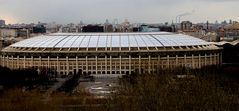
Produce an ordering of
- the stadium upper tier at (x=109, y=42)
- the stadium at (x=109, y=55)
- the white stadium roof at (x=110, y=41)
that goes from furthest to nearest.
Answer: the white stadium roof at (x=110, y=41)
the stadium upper tier at (x=109, y=42)
the stadium at (x=109, y=55)

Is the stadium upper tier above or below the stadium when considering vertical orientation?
above

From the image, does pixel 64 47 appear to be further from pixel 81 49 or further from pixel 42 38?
pixel 42 38

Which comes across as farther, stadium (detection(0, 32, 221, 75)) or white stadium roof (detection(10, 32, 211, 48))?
white stadium roof (detection(10, 32, 211, 48))

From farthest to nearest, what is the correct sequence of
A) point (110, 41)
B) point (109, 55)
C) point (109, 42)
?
1. point (110, 41)
2. point (109, 42)
3. point (109, 55)

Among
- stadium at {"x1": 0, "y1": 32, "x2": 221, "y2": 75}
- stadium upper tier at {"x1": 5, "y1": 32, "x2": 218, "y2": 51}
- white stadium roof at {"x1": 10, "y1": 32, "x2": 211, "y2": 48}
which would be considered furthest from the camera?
white stadium roof at {"x1": 10, "y1": 32, "x2": 211, "y2": 48}

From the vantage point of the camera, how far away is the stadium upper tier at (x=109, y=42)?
7700cm

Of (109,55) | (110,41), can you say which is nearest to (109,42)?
(110,41)

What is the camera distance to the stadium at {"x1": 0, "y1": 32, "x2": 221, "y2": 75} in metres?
75.3

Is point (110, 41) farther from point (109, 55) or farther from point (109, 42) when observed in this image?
point (109, 55)

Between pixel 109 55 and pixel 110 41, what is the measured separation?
5048 mm

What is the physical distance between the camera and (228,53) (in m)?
95.1

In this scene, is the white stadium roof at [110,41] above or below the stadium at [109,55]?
above

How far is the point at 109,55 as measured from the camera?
247 ft

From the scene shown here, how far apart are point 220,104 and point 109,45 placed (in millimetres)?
47518
